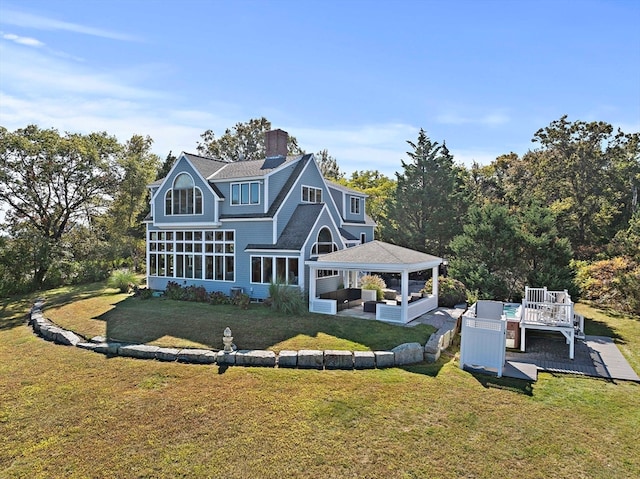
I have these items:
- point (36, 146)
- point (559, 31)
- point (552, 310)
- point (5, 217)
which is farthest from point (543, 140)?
point (5, 217)

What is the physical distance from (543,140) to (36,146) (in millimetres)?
36827

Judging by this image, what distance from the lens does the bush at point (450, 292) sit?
715 inches

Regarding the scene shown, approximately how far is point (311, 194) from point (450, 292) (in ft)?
29.4

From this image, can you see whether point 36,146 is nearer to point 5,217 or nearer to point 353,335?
point 5,217

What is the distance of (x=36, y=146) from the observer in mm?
25078

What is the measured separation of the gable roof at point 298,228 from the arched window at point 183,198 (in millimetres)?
4046

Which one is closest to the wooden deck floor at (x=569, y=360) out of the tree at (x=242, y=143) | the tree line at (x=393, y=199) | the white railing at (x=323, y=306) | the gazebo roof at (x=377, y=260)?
the gazebo roof at (x=377, y=260)

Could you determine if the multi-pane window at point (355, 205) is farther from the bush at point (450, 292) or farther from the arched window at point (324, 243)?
the bush at point (450, 292)

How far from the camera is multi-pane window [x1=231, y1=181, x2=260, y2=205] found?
19.1 metres

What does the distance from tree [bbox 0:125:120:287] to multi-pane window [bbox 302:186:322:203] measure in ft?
52.7

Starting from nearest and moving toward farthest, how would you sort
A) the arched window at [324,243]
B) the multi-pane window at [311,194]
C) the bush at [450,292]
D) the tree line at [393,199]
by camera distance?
1. the bush at [450,292]
2. the arched window at [324,243]
3. the multi-pane window at [311,194]
4. the tree line at [393,199]

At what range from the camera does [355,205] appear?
27750mm

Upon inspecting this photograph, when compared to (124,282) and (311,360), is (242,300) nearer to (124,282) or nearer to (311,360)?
(311,360)

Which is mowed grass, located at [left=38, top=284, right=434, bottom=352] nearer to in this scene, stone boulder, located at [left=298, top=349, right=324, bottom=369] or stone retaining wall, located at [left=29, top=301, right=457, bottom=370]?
stone retaining wall, located at [left=29, top=301, right=457, bottom=370]
